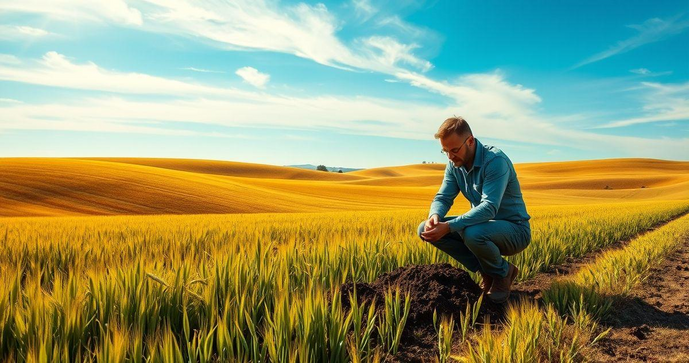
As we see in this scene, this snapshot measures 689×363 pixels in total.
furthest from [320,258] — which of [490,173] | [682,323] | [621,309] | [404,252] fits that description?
[682,323]

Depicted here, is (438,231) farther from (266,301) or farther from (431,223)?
(266,301)

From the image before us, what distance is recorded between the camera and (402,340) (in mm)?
3209

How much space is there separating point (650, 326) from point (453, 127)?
8.45ft

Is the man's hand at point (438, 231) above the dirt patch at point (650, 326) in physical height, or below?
above

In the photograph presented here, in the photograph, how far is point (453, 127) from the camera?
4.07 metres

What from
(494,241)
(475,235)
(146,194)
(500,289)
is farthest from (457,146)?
(146,194)

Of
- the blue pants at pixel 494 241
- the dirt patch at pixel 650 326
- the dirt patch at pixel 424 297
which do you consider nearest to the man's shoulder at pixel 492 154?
the blue pants at pixel 494 241

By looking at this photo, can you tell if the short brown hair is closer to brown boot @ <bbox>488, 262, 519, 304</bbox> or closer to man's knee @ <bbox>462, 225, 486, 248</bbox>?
man's knee @ <bbox>462, 225, 486, 248</bbox>

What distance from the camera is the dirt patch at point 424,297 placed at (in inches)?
124

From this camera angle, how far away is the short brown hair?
4.07 meters

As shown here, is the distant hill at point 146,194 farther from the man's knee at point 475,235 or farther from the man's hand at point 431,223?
the man's knee at point 475,235

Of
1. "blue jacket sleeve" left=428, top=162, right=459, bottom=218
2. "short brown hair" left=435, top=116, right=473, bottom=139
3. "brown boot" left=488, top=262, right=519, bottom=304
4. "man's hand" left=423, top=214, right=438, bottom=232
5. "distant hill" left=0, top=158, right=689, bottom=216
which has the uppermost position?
"short brown hair" left=435, top=116, right=473, bottom=139

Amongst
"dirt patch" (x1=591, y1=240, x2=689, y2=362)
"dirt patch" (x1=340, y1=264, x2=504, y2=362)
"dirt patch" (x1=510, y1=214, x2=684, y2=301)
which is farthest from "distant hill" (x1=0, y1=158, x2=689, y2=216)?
"dirt patch" (x1=591, y1=240, x2=689, y2=362)

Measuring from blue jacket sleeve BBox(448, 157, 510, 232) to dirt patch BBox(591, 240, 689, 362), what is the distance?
1390 mm
